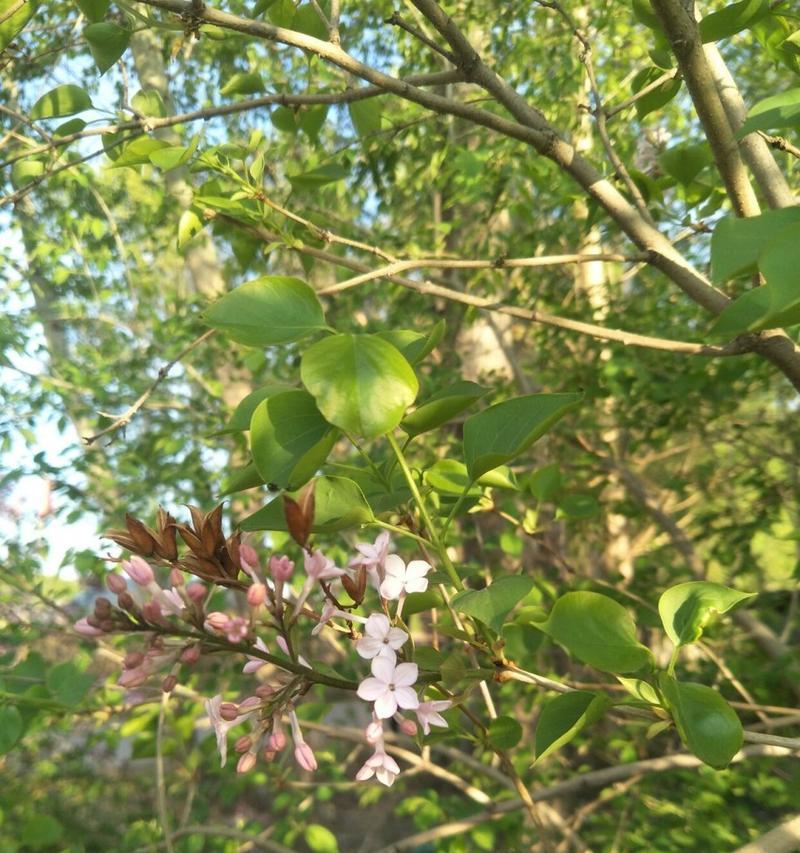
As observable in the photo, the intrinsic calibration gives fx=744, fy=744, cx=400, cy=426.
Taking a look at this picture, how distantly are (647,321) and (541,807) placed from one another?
3.86 feet

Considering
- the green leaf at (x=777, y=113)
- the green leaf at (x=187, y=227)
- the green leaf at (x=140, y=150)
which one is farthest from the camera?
the green leaf at (x=187, y=227)

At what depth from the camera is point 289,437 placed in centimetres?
45

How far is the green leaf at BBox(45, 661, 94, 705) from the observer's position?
2.77ft

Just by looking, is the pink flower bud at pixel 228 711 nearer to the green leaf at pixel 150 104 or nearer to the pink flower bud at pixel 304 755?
the pink flower bud at pixel 304 755

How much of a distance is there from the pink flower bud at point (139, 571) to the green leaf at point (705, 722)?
33 cm

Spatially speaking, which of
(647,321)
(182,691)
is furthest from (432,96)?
(647,321)

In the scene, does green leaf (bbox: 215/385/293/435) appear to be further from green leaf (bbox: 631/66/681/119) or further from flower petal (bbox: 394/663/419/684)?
green leaf (bbox: 631/66/681/119)

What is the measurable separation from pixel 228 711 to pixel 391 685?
113mm

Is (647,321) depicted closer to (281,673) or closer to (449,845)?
(449,845)

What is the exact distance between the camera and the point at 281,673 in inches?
19.1

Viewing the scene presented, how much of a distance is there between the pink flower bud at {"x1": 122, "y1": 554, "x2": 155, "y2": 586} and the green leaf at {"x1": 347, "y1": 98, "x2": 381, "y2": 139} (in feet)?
2.33

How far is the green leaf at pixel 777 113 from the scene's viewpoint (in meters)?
0.50

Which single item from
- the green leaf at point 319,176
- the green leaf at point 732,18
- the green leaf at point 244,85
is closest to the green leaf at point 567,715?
the green leaf at point 732,18

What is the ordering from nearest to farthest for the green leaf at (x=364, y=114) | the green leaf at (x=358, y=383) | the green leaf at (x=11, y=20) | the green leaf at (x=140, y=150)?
the green leaf at (x=358, y=383) < the green leaf at (x=11, y=20) < the green leaf at (x=140, y=150) < the green leaf at (x=364, y=114)
